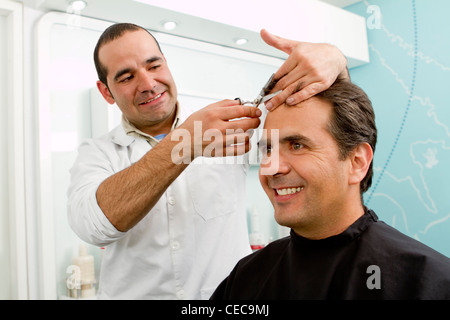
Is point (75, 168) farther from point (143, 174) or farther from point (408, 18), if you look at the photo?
point (408, 18)

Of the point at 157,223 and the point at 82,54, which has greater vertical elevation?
the point at 82,54

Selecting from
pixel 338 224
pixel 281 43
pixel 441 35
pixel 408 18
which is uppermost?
pixel 408 18

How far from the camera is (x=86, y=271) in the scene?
2.01m

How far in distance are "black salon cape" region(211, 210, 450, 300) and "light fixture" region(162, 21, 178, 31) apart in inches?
58.7

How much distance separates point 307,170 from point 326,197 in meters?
0.11

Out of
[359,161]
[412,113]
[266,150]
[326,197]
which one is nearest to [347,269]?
[326,197]

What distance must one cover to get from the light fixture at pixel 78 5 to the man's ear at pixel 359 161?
61.8 inches

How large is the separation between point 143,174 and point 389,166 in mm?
2498

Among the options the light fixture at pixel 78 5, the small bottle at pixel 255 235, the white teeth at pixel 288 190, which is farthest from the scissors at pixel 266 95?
the small bottle at pixel 255 235

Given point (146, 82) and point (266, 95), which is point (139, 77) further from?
point (266, 95)

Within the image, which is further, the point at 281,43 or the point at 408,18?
the point at 408,18

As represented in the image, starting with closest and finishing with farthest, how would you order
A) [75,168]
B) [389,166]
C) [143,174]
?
[143,174], [75,168], [389,166]

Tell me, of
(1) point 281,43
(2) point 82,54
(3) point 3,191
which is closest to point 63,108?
(2) point 82,54

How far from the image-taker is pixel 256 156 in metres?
1.76
